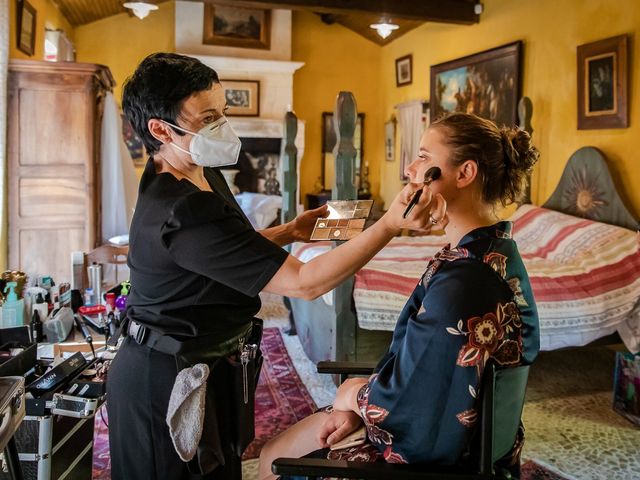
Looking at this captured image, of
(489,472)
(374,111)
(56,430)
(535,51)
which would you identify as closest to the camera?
(489,472)

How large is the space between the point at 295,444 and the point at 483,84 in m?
4.91

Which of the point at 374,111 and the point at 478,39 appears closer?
the point at 478,39

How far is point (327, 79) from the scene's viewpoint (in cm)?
834

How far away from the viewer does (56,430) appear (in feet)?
5.59

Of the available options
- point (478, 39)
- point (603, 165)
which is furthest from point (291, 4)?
point (603, 165)

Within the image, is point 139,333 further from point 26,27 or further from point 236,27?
point 236,27

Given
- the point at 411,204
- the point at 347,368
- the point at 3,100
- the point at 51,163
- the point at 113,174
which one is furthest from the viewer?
the point at 113,174

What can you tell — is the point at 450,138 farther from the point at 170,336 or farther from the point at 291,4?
the point at 291,4

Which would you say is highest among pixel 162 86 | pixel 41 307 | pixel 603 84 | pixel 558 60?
pixel 558 60

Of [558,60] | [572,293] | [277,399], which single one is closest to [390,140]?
[558,60]

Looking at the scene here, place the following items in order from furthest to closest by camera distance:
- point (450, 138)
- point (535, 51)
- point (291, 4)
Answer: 1. point (291, 4)
2. point (535, 51)
3. point (450, 138)

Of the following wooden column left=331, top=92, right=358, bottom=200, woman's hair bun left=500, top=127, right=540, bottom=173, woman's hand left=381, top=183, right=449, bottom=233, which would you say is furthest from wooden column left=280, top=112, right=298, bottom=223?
woman's hand left=381, top=183, right=449, bottom=233

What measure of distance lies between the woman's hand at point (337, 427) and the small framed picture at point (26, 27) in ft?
14.8

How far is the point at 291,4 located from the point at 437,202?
190 inches
